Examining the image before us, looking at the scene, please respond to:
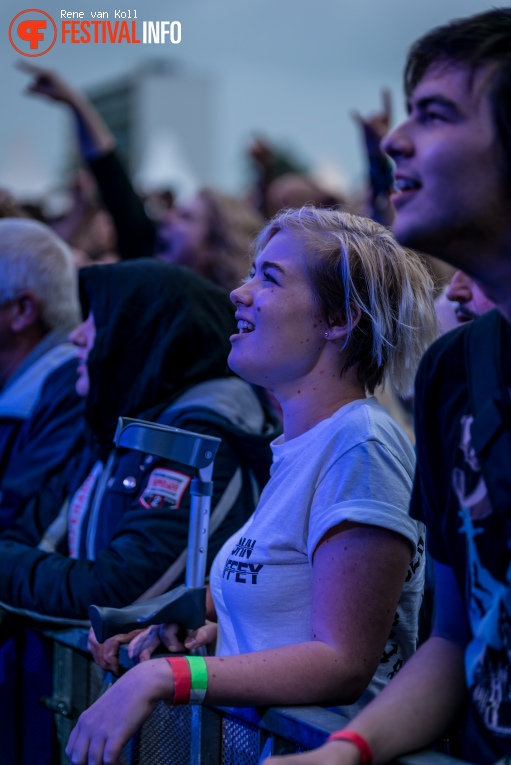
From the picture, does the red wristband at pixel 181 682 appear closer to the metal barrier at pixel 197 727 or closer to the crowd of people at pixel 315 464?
the crowd of people at pixel 315 464

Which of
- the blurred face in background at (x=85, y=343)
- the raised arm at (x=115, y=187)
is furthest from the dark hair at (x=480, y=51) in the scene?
the raised arm at (x=115, y=187)

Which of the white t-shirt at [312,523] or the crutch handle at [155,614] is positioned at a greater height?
the white t-shirt at [312,523]

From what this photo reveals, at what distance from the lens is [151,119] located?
159 ft

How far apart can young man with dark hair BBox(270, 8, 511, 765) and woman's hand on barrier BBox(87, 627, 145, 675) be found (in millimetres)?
821

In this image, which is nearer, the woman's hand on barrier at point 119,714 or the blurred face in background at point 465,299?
the woman's hand on barrier at point 119,714

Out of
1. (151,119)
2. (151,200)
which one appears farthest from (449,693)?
(151,119)

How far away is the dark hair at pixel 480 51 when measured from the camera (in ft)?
4.37

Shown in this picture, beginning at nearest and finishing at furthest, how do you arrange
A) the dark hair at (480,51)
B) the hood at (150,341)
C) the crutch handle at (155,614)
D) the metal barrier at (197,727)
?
the dark hair at (480,51) → the metal barrier at (197,727) → the crutch handle at (155,614) → the hood at (150,341)

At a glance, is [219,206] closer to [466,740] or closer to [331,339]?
[331,339]

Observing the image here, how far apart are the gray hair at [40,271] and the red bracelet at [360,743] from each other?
107 inches

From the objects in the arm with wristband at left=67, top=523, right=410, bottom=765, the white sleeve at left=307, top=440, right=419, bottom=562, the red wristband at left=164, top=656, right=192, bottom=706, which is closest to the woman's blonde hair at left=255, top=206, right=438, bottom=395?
the white sleeve at left=307, top=440, right=419, bottom=562

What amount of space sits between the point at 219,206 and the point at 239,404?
2349 millimetres

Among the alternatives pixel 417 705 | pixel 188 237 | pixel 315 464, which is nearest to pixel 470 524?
pixel 417 705

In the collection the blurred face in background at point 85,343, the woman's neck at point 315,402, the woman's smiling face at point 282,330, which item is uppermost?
the woman's smiling face at point 282,330
